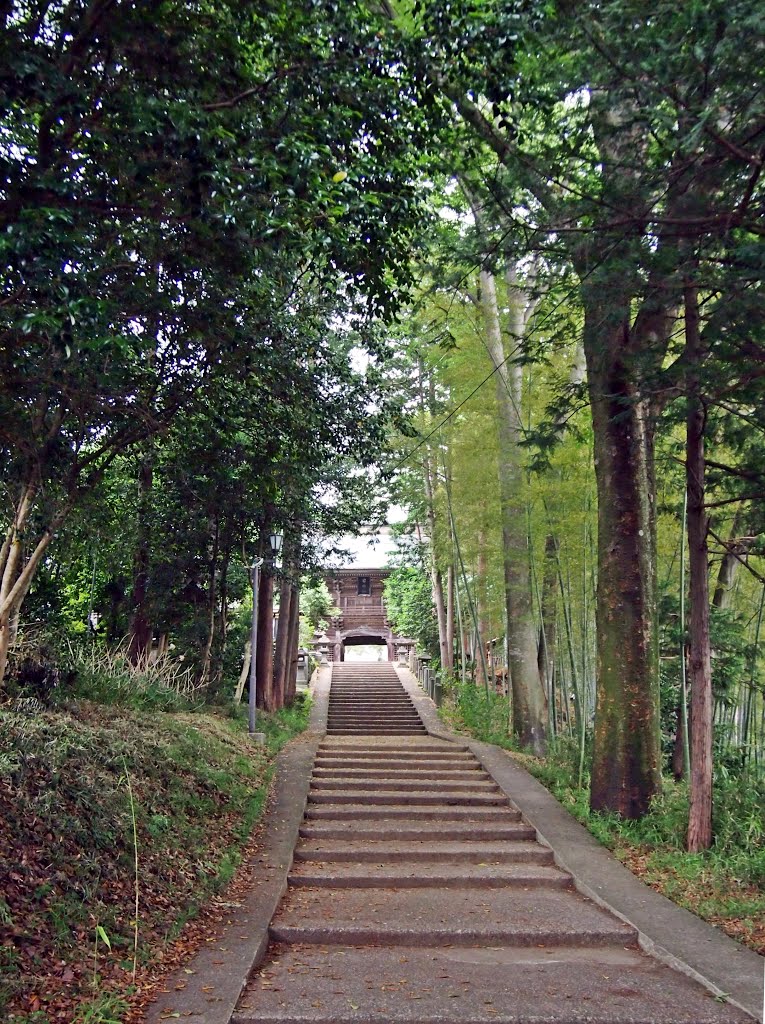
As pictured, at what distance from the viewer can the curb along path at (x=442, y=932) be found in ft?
12.0

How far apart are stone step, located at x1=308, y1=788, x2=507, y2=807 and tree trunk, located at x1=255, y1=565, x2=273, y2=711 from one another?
5382mm

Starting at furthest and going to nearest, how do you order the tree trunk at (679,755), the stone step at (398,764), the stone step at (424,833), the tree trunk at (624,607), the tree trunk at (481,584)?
the tree trunk at (481,584)
the tree trunk at (679,755)
the stone step at (398,764)
the stone step at (424,833)
the tree trunk at (624,607)

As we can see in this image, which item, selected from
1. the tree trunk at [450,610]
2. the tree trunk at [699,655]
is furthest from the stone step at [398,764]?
the tree trunk at [450,610]

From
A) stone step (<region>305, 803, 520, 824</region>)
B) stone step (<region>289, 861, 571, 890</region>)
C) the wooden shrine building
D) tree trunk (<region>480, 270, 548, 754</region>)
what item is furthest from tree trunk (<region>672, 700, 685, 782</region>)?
the wooden shrine building

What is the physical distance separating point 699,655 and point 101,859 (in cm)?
414

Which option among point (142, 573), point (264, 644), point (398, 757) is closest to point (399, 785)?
point (398, 757)

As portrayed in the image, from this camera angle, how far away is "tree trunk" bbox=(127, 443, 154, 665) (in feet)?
31.3

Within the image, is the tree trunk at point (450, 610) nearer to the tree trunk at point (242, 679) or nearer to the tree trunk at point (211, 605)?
the tree trunk at point (242, 679)

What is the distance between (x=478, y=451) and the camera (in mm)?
11414

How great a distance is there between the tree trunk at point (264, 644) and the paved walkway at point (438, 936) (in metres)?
5.28

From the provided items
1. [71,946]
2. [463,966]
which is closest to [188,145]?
[71,946]

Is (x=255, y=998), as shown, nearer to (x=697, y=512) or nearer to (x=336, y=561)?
(x=697, y=512)

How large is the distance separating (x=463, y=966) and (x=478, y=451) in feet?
26.2

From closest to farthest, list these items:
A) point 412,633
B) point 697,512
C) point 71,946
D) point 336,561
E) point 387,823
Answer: point 71,946, point 697,512, point 387,823, point 336,561, point 412,633
